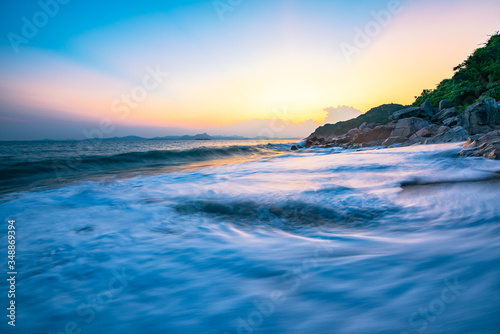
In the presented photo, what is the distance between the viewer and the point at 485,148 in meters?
6.26

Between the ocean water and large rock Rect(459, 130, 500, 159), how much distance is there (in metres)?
1.79

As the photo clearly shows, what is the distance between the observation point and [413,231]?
8.91ft

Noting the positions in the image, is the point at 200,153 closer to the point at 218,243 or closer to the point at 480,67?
the point at 218,243

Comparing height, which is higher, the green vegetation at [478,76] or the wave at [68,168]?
the green vegetation at [478,76]

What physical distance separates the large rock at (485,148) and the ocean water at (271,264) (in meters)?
1.79

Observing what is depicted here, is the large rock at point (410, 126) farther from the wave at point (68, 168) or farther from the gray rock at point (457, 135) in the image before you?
the wave at point (68, 168)

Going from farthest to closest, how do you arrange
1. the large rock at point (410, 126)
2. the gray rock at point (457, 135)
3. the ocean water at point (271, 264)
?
1. the large rock at point (410, 126)
2. the gray rock at point (457, 135)
3. the ocean water at point (271, 264)

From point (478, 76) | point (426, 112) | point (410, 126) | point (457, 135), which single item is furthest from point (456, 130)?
point (478, 76)

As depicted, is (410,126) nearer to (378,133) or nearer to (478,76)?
(378,133)

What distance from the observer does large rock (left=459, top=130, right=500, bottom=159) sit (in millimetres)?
5746

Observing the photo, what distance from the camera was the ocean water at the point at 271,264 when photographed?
1446 millimetres

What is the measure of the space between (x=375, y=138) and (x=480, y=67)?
12.3 meters

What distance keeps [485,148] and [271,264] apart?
7.76 meters

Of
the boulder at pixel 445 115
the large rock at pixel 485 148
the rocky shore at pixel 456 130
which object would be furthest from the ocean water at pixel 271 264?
the boulder at pixel 445 115
